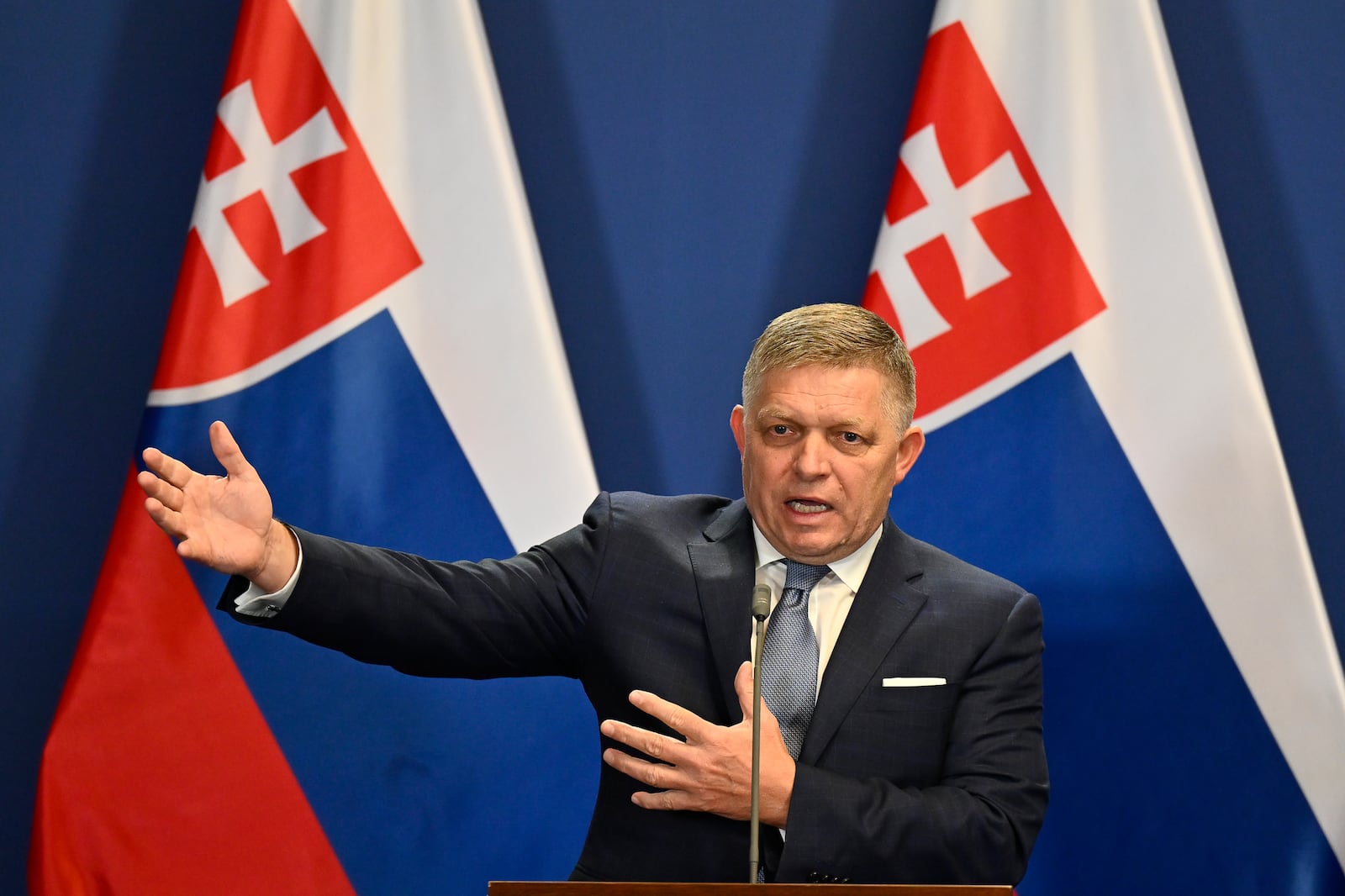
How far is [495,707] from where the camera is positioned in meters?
2.78

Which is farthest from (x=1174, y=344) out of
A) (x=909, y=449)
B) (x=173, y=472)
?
(x=173, y=472)

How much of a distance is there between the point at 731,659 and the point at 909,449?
46cm

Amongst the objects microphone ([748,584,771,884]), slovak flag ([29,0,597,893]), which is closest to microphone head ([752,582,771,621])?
microphone ([748,584,771,884])

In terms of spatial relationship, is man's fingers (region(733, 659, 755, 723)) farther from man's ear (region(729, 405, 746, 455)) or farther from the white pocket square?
man's ear (region(729, 405, 746, 455))

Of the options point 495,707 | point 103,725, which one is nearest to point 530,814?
point 495,707

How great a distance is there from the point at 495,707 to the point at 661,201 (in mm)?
1249

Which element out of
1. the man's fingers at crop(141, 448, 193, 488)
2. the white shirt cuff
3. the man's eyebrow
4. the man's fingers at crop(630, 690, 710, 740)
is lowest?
the man's fingers at crop(630, 690, 710, 740)

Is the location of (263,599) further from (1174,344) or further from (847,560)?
(1174,344)

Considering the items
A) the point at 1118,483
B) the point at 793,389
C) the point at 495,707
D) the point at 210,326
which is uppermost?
the point at 210,326

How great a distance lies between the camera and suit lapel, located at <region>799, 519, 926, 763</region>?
192 centimetres

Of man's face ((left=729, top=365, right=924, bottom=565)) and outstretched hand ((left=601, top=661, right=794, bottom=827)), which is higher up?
man's face ((left=729, top=365, right=924, bottom=565))

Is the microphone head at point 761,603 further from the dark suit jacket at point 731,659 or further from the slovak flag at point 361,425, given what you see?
the slovak flag at point 361,425

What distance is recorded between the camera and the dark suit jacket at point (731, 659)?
1.80 meters

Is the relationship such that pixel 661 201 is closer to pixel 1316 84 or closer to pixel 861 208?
pixel 861 208
